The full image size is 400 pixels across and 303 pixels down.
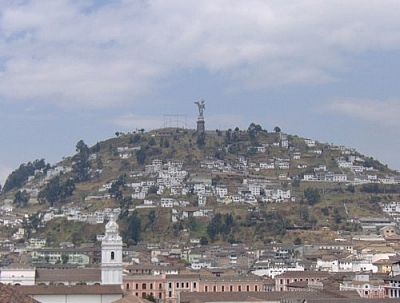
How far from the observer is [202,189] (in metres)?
127

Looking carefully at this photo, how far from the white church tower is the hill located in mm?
43614

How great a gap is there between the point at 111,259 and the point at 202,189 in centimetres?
6791

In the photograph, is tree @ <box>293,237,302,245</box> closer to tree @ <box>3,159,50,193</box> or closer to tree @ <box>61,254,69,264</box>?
tree @ <box>61,254,69,264</box>

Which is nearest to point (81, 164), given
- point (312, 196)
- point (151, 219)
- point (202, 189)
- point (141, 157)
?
point (141, 157)

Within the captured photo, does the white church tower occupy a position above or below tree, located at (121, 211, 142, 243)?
below

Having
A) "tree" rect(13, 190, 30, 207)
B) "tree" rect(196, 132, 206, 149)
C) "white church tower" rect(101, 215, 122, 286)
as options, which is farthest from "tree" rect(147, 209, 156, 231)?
"white church tower" rect(101, 215, 122, 286)

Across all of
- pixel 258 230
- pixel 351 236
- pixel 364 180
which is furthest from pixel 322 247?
pixel 364 180

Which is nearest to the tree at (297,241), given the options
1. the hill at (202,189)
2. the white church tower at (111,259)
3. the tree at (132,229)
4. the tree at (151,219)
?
the hill at (202,189)

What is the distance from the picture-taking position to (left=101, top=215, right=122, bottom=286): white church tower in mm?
58594

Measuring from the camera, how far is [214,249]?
93625mm

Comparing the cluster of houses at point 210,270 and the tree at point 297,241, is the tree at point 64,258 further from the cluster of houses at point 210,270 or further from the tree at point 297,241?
the tree at point 297,241

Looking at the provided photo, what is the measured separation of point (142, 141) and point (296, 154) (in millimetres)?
28520

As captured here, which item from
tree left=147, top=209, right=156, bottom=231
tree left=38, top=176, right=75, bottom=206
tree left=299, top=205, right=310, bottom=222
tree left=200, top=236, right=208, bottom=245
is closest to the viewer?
tree left=200, top=236, right=208, bottom=245

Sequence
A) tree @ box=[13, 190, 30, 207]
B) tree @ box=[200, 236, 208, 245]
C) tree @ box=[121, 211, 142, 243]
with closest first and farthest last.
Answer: tree @ box=[200, 236, 208, 245]
tree @ box=[121, 211, 142, 243]
tree @ box=[13, 190, 30, 207]
